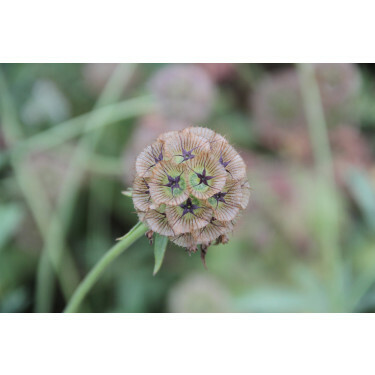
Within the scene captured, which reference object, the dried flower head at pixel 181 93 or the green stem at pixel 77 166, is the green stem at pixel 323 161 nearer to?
the dried flower head at pixel 181 93

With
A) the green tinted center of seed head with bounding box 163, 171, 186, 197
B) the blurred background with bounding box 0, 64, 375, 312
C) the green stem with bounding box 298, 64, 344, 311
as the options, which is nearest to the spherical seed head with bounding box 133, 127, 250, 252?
the green tinted center of seed head with bounding box 163, 171, 186, 197

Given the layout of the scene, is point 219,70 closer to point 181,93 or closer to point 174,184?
point 181,93

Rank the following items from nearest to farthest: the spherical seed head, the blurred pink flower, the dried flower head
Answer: the spherical seed head → the dried flower head → the blurred pink flower

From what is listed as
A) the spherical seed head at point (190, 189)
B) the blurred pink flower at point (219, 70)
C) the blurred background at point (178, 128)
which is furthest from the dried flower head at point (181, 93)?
the spherical seed head at point (190, 189)

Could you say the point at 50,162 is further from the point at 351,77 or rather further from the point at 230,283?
the point at 351,77

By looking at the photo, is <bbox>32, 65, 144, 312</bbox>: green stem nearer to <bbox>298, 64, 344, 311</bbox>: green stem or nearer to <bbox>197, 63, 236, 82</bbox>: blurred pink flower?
<bbox>197, 63, 236, 82</bbox>: blurred pink flower

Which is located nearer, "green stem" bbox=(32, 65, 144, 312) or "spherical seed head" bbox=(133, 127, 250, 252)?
"spherical seed head" bbox=(133, 127, 250, 252)
